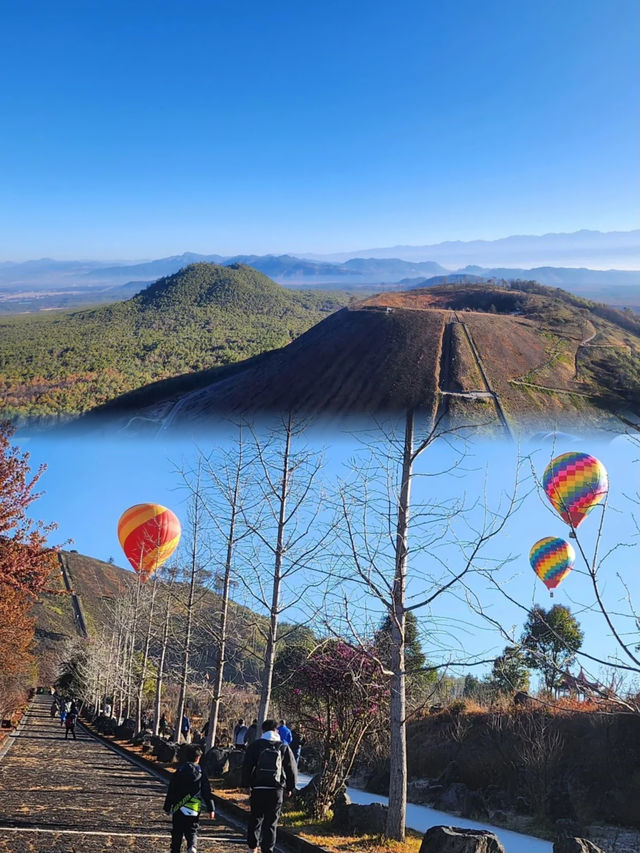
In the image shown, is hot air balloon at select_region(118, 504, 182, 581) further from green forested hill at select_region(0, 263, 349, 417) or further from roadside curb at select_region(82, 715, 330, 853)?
roadside curb at select_region(82, 715, 330, 853)

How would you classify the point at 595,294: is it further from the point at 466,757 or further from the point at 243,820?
the point at 243,820

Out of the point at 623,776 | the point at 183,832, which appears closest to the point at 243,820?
the point at 183,832

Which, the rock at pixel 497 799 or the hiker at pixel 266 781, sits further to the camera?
the rock at pixel 497 799

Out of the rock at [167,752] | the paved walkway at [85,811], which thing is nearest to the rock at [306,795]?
the paved walkway at [85,811]

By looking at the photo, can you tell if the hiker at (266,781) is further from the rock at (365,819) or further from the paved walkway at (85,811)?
the rock at (365,819)

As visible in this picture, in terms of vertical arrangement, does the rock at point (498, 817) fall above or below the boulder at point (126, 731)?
above

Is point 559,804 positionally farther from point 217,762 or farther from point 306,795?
point 306,795
